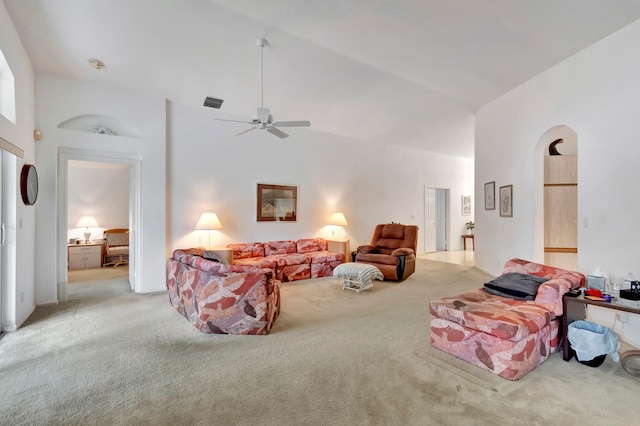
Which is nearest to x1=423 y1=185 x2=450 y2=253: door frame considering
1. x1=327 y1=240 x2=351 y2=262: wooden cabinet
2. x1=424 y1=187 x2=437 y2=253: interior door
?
x1=424 y1=187 x2=437 y2=253: interior door

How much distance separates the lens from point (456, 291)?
15.6 ft

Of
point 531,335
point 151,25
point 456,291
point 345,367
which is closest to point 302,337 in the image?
point 345,367

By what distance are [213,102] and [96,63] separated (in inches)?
64.2

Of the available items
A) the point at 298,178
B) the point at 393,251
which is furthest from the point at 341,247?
the point at 298,178

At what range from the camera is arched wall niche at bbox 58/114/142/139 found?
4328 mm

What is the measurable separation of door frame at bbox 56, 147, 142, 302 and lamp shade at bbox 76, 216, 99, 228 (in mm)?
3345

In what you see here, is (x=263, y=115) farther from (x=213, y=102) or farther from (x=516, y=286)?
(x=516, y=286)

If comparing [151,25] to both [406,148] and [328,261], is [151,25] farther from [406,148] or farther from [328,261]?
[406,148]

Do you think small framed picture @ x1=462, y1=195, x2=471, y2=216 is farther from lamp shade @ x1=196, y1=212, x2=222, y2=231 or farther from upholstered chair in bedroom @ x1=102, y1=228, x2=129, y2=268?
upholstered chair in bedroom @ x1=102, y1=228, x2=129, y2=268

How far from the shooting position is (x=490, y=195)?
575cm

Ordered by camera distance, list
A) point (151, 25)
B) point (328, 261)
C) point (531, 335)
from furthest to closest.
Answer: point (328, 261), point (151, 25), point (531, 335)

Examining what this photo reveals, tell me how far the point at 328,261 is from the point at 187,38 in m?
4.22

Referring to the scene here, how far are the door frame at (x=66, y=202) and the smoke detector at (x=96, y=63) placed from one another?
1168mm

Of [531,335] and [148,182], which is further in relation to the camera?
[148,182]
